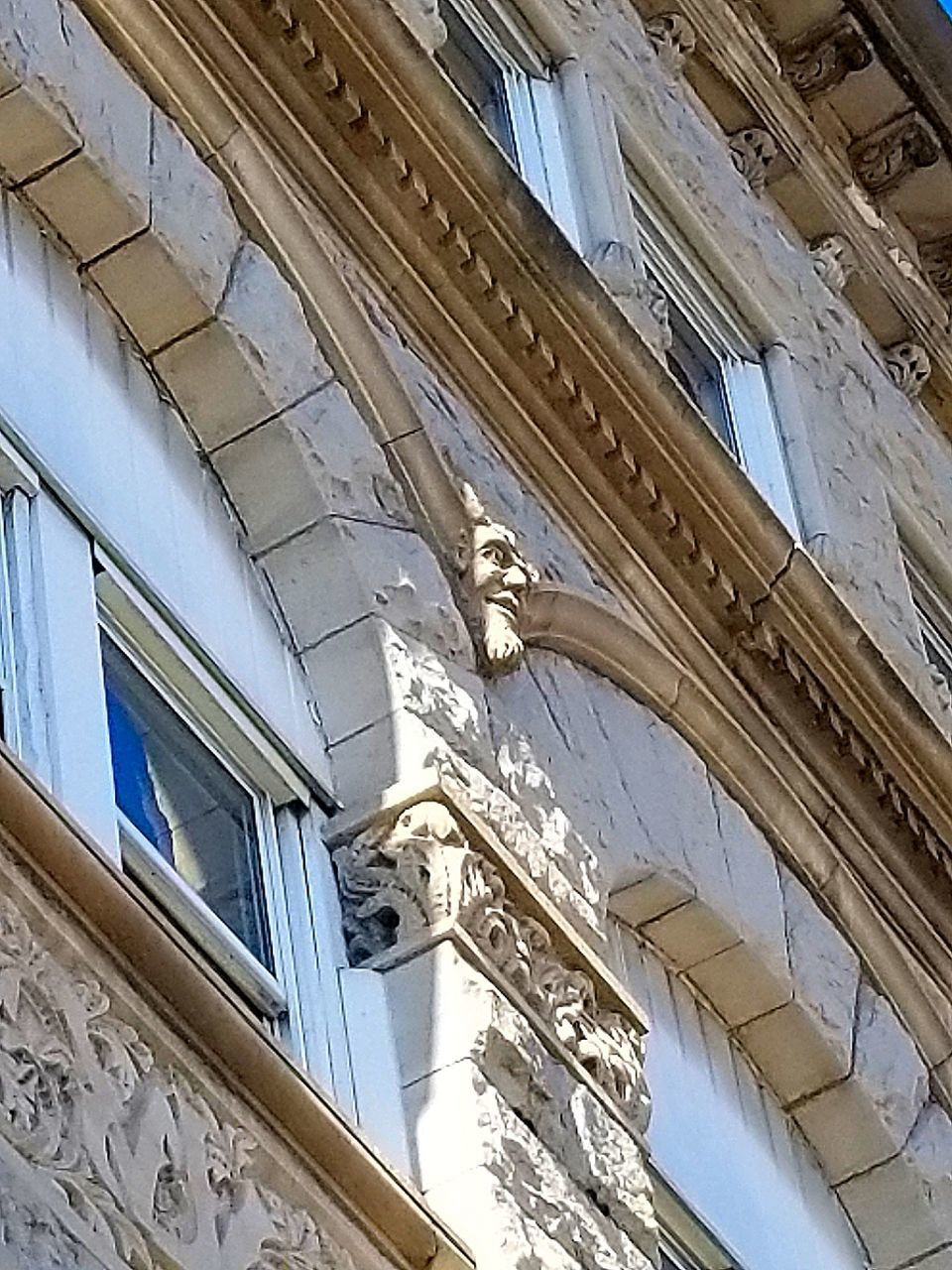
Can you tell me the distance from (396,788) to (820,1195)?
1.94m

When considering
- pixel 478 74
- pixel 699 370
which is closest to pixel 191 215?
pixel 478 74

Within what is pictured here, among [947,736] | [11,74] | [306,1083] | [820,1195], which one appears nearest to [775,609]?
[947,736]

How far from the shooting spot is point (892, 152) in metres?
12.3

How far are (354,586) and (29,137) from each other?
41.2 inches

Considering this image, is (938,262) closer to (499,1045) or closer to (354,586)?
(354,586)

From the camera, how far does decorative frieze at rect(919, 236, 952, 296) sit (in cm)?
1250

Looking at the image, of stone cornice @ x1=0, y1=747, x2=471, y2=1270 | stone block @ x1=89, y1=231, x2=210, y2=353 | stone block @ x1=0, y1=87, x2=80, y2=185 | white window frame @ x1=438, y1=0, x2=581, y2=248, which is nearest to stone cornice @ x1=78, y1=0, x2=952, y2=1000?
stone block @ x1=89, y1=231, x2=210, y2=353

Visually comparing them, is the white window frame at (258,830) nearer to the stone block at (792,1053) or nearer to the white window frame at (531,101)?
the stone block at (792,1053)

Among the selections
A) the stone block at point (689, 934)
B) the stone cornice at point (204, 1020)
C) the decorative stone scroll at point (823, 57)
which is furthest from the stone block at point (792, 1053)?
the decorative stone scroll at point (823, 57)

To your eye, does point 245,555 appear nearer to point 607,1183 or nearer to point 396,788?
point 396,788

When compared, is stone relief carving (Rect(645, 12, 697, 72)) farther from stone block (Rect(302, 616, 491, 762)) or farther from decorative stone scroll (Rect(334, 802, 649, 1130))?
decorative stone scroll (Rect(334, 802, 649, 1130))

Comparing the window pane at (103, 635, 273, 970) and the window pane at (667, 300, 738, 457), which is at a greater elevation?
the window pane at (667, 300, 738, 457)

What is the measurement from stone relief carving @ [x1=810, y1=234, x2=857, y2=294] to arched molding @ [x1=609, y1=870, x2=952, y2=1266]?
13.9 feet

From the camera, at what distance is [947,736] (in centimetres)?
873
